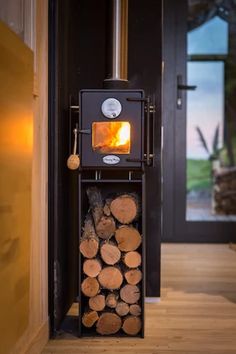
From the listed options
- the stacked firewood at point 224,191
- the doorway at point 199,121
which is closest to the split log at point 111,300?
the doorway at point 199,121

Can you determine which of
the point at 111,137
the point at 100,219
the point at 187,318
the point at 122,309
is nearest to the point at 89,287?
the point at 122,309

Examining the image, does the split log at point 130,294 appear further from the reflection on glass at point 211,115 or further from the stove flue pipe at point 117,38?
the reflection on glass at point 211,115

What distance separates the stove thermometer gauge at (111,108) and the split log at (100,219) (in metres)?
0.41

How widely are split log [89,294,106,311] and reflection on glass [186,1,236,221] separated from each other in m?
2.56

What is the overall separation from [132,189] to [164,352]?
0.81 meters

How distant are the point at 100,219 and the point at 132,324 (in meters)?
0.49

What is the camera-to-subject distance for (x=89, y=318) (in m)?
2.32

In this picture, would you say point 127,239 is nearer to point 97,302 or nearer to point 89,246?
point 89,246

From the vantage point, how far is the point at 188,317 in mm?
2584

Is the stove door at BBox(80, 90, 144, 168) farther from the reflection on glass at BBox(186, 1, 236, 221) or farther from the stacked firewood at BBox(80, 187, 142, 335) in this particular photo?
the reflection on glass at BBox(186, 1, 236, 221)

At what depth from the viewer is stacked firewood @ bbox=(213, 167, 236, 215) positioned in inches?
198

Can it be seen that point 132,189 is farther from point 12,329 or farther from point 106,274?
point 12,329

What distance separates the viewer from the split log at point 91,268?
231 cm

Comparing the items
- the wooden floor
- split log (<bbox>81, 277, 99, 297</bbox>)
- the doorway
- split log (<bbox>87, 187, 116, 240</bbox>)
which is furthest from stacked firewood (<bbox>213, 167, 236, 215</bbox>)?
split log (<bbox>81, 277, 99, 297</bbox>)
